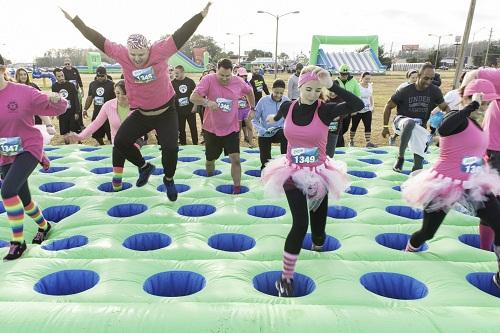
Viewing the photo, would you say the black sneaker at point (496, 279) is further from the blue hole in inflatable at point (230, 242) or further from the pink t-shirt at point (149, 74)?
the pink t-shirt at point (149, 74)

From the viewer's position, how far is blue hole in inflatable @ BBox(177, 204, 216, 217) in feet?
15.7

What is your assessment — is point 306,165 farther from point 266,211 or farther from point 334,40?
point 334,40

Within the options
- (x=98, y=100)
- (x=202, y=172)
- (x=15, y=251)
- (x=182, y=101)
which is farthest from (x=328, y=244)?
(x=98, y=100)

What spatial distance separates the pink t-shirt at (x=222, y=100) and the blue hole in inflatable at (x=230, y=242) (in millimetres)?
1890

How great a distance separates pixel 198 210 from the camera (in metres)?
4.80

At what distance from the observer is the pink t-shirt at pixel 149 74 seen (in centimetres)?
423

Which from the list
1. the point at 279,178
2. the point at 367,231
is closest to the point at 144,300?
the point at 279,178

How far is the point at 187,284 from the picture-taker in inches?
123

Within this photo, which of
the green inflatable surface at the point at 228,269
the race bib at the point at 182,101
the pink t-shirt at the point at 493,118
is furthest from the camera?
the race bib at the point at 182,101

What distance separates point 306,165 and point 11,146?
242 centimetres

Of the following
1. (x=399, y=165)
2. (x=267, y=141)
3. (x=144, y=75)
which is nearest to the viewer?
(x=144, y=75)

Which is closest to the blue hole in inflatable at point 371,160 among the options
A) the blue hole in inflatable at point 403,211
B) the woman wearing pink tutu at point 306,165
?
the blue hole in inflatable at point 403,211

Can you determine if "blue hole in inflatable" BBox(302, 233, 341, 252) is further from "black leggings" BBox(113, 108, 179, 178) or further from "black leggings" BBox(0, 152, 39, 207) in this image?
"black leggings" BBox(0, 152, 39, 207)

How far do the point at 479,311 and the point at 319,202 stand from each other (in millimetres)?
1251
